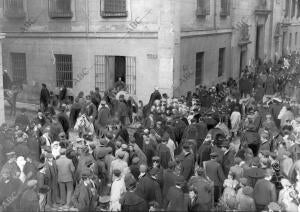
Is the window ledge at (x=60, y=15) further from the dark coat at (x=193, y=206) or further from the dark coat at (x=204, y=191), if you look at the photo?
the dark coat at (x=193, y=206)

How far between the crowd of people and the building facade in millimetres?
5042

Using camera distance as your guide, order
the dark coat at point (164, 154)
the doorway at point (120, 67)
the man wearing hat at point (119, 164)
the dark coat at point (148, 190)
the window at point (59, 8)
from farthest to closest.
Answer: the window at point (59, 8) → the doorway at point (120, 67) → the dark coat at point (164, 154) → the man wearing hat at point (119, 164) → the dark coat at point (148, 190)

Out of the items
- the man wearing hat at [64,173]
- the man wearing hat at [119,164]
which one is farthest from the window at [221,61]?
the man wearing hat at [64,173]

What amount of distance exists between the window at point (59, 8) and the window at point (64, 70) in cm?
193

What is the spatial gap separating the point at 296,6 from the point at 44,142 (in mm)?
39429

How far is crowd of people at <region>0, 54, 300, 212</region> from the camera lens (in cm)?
822

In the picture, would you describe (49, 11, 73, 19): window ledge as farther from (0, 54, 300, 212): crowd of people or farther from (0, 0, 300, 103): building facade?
(0, 54, 300, 212): crowd of people

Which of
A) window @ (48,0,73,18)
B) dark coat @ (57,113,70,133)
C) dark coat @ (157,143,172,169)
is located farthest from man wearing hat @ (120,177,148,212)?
window @ (48,0,73,18)

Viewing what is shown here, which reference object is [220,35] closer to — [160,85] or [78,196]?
[160,85]

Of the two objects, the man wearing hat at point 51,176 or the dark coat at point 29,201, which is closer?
the dark coat at point 29,201

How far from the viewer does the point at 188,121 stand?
1445 centimetres

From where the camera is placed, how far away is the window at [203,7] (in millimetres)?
22337

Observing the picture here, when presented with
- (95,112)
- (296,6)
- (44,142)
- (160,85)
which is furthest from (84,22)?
(296,6)

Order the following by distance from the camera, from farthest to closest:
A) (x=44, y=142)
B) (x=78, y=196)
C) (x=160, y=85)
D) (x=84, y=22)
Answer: (x=84, y=22), (x=160, y=85), (x=44, y=142), (x=78, y=196)
